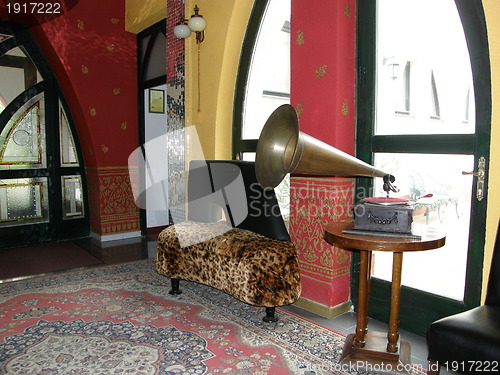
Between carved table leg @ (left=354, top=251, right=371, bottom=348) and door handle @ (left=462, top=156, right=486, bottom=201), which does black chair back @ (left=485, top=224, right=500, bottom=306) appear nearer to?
door handle @ (left=462, top=156, right=486, bottom=201)

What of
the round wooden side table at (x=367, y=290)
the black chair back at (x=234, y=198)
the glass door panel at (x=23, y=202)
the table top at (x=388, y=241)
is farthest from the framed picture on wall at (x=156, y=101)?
the table top at (x=388, y=241)

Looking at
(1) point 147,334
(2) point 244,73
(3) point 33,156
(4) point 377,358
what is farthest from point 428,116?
(3) point 33,156

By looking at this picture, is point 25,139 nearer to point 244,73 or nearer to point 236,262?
point 244,73

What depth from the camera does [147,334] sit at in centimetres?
238

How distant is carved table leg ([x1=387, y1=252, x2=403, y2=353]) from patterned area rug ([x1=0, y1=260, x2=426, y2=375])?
1.01 ft

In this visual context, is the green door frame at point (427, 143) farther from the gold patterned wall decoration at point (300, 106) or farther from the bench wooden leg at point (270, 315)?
the bench wooden leg at point (270, 315)

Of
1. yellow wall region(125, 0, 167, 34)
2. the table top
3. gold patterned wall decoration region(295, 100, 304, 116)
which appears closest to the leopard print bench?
the table top

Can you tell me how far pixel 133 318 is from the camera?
8.61ft

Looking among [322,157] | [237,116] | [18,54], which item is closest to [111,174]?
[18,54]

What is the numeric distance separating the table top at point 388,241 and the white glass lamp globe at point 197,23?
8.22 feet

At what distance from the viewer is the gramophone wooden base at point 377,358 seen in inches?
77.2

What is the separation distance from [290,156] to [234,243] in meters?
1.01

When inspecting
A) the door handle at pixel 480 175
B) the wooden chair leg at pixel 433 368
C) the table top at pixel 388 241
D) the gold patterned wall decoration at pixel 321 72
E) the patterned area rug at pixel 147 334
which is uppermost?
the gold patterned wall decoration at pixel 321 72

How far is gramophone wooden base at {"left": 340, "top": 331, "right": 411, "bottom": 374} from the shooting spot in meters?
1.96
